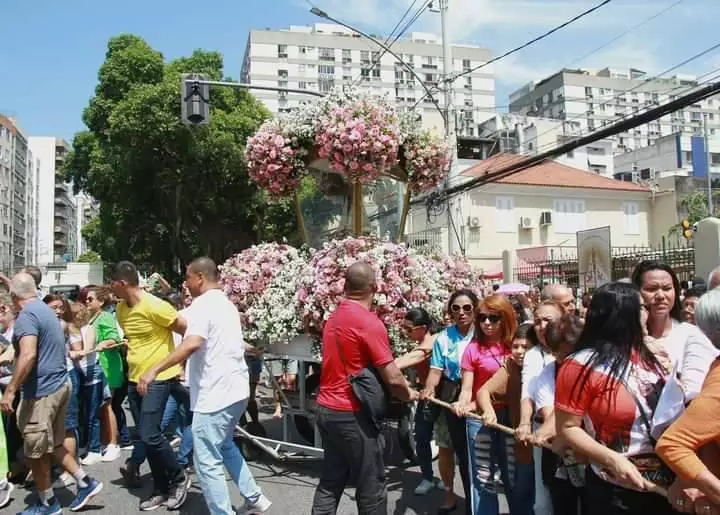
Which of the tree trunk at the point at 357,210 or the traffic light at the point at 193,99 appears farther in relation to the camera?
the traffic light at the point at 193,99

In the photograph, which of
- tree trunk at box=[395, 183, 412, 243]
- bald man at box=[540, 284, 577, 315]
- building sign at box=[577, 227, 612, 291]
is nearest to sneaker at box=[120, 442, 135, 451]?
tree trunk at box=[395, 183, 412, 243]

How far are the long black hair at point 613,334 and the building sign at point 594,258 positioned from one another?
43.8ft

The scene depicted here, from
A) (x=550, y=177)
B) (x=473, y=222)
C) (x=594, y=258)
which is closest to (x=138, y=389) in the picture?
(x=594, y=258)

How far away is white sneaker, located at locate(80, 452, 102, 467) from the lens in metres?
7.07

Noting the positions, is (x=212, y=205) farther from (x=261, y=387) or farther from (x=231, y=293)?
(x=231, y=293)

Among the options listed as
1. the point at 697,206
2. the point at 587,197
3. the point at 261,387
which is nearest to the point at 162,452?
the point at 261,387

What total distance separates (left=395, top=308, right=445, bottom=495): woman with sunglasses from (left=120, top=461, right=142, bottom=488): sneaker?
256 cm

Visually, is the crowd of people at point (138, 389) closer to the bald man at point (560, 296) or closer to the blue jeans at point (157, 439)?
the blue jeans at point (157, 439)

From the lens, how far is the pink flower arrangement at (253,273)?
6641mm

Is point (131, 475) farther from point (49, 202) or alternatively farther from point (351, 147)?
point (49, 202)

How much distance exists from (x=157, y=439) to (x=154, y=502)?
0.56m

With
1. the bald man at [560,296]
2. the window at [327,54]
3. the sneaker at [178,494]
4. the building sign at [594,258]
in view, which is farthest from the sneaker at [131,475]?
the window at [327,54]

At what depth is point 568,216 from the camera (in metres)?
34.1

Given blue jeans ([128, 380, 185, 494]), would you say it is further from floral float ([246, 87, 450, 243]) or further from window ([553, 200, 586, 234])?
window ([553, 200, 586, 234])
